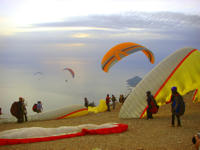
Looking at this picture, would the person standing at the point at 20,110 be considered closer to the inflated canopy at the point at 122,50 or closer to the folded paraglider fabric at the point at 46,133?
the folded paraglider fabric at the point at 46,133

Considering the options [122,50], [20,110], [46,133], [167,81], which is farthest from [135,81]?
[46,133]

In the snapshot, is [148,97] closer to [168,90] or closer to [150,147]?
[168,90]

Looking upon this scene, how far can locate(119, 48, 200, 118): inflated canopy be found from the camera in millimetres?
10930

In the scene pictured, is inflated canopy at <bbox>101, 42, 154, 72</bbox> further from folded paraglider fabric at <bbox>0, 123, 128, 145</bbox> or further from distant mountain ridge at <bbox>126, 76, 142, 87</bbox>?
distant mountain ridge at <bbox>126, 76, 142, 87</bbox>

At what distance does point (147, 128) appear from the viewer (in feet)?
29.0

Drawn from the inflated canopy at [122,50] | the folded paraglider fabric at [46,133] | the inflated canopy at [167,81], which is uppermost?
the inflated canopy at [122,50]

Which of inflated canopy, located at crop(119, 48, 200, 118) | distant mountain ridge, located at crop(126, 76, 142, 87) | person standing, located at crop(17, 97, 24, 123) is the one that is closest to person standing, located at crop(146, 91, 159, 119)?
inflated canopy, located at crop(119, 48, 200, 118)

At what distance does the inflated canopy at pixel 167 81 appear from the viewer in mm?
10930

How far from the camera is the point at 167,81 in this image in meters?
11.0

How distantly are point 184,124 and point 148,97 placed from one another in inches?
77.8

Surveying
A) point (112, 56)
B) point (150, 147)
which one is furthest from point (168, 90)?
point (112, 56)

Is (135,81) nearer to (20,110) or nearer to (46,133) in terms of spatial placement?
(20,110)

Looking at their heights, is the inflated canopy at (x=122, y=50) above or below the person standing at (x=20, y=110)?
above

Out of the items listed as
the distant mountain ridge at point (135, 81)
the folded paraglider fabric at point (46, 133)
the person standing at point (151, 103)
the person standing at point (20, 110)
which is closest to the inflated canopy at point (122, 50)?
the person standing at point (151, 103)
